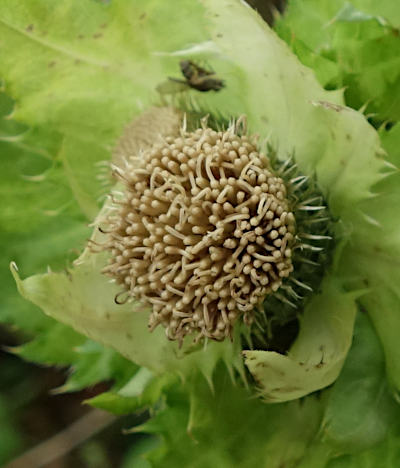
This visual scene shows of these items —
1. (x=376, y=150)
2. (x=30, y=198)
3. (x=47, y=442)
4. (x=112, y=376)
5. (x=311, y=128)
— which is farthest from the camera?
(x=47, y=442)

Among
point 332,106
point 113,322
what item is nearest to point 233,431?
point 113,322

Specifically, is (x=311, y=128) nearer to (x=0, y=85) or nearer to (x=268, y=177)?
(x=268, y=177)

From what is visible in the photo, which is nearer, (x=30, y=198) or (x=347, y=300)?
(x=347, y=300)

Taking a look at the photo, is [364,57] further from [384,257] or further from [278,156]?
[384,257]

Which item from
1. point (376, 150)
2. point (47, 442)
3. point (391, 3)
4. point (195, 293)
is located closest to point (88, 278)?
point (195, 293)

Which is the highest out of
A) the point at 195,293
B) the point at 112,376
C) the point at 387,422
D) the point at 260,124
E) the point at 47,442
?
the point at 260,124

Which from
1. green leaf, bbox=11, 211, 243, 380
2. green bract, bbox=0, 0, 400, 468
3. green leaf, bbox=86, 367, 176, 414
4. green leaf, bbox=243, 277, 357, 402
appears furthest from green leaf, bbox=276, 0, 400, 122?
green leaf, bbox=86, 367, 176, 414

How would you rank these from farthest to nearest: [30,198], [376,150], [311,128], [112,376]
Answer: [30,198] → [112,376] → [311,128] → [376,150]
